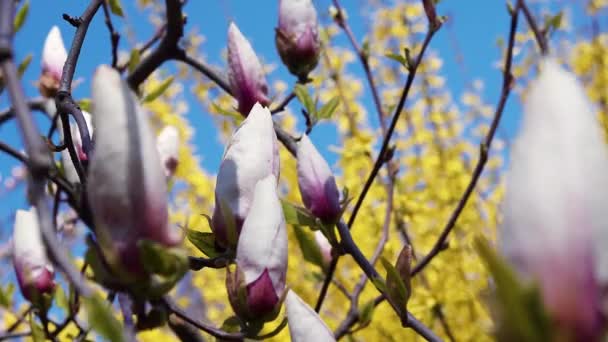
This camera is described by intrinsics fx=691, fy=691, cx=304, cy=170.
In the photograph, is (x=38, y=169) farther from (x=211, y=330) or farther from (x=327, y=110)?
(x=327, y=110)

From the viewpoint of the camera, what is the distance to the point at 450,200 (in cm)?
221

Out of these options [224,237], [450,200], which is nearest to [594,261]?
[224,237]

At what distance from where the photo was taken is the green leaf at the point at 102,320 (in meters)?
0.38

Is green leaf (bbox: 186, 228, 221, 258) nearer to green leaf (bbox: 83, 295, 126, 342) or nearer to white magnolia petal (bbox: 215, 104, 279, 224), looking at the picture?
white magnolia petal (bbox: 215, 104, 279, 224)

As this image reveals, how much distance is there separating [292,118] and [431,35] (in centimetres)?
206

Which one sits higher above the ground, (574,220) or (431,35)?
(431,35)

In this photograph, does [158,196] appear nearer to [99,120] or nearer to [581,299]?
[99,120]

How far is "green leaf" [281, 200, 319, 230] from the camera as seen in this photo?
0.81 meters

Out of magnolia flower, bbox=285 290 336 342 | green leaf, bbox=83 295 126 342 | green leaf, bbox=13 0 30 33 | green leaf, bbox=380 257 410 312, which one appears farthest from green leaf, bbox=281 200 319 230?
green leaf, bbox=13 0 30 33

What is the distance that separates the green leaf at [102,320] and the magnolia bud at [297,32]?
710mm

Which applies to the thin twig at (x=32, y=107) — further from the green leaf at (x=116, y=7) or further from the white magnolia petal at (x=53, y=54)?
the green leaf at (x=116, y=7)

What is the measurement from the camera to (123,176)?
1.39 ft

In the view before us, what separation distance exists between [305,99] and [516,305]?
778 mm

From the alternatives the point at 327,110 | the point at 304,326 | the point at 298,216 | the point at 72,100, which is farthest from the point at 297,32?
the point at 304,326
